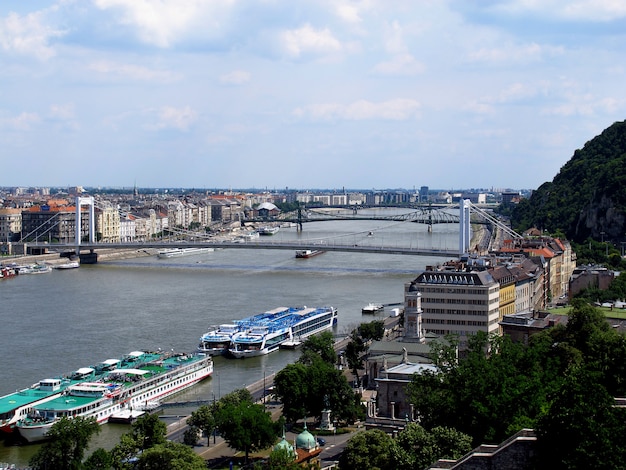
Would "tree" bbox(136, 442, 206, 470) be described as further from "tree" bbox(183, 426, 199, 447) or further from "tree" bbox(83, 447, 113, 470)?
"tree" bbox(183, 426, 199, 447)

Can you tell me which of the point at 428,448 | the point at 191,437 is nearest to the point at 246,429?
the point at 191,437

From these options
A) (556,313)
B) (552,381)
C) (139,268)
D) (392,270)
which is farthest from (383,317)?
(139,268)

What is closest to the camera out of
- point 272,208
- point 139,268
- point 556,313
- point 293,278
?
point 556,313

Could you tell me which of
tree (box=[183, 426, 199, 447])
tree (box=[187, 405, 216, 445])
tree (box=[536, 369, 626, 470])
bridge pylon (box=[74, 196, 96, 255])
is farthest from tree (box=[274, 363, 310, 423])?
bridge pylon (box=[74, 196, 96, 255])

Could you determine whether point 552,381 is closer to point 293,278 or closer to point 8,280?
point 293,278

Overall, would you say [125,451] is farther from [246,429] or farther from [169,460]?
[246,429]

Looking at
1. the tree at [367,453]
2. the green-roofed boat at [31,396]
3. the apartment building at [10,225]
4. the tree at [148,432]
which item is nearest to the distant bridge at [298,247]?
the apartment building at [10,225]
